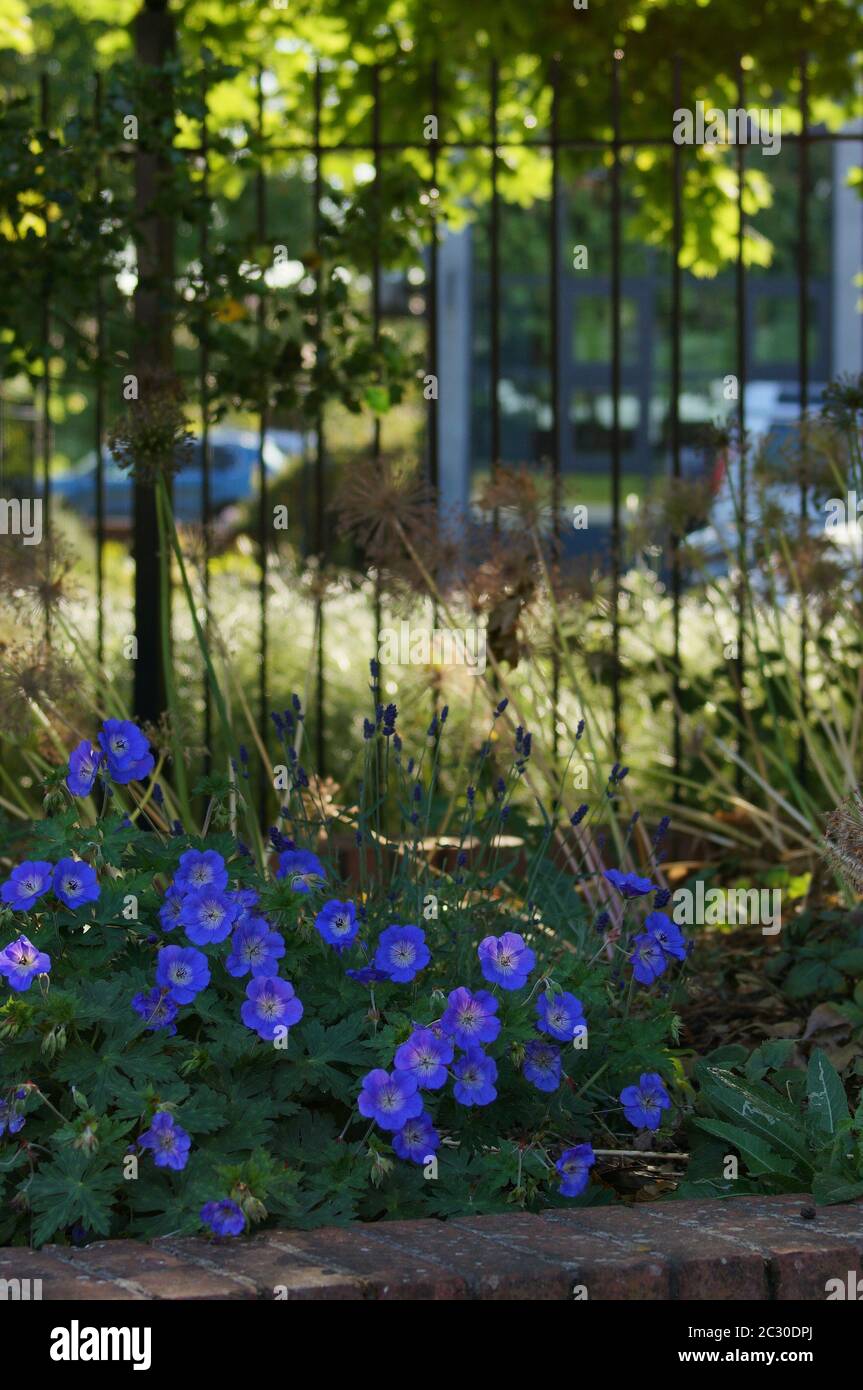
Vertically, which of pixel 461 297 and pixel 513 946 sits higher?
pixel 461 297

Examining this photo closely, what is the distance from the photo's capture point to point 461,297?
2756cm

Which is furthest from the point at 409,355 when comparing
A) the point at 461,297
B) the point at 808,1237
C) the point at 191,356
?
the point at 461,297

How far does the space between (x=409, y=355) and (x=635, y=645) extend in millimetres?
1759

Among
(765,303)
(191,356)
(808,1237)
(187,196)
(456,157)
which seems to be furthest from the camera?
(765,303)

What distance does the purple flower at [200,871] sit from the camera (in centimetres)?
257

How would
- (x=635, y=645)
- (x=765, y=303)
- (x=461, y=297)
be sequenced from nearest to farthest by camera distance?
1. (x=635, y=645)
2. (x=461, y=297)
3. (x=765, y=303)

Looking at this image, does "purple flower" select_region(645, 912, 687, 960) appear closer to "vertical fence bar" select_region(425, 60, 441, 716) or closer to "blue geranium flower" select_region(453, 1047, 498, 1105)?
"blue geranium flower" select_region(453, 1047, 498, 1105)

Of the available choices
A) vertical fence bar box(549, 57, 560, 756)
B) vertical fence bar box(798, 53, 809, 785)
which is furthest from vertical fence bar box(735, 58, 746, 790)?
vertical fence bar box(549, 57, 560, 756)

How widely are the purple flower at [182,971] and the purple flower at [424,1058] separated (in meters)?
0.31

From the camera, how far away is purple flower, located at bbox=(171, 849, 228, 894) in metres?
2.57

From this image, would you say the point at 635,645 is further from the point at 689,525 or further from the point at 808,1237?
the point at 808,1237

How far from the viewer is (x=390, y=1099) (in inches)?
93.4

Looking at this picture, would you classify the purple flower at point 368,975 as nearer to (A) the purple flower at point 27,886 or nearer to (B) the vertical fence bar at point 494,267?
(A) the purple flower at point 27,886

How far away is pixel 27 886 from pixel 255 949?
1.14 feet
